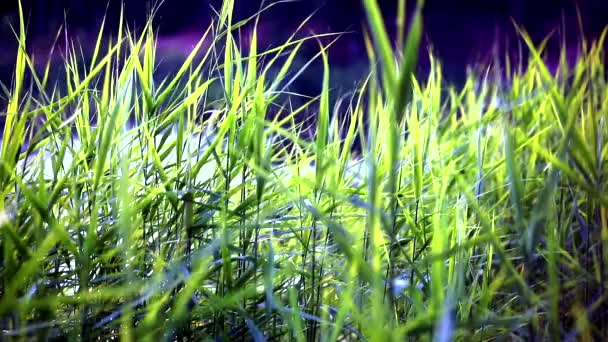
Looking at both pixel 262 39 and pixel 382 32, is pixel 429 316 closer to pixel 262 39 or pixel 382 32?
pixel 382 32

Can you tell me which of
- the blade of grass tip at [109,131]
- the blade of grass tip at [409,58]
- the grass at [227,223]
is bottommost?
the grass at [227,223]

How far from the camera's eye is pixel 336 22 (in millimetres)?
1015

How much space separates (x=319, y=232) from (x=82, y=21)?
45cm

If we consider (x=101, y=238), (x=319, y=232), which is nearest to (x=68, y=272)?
(x=101, y=238)

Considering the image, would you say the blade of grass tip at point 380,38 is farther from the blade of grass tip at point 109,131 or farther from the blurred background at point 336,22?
the blurred background at point 336,22

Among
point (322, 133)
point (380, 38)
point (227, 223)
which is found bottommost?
point (227, 223)

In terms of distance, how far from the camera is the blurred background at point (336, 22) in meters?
0.78

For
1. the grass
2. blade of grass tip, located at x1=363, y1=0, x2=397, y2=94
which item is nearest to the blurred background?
the grass

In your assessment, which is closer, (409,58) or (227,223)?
(409,58)

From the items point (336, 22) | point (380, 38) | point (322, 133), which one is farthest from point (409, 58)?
point (336, 22)

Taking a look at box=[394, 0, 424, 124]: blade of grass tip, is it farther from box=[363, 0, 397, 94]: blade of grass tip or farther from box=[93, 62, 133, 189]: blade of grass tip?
box=[93, 62, 133, 189]: blade of grass tip

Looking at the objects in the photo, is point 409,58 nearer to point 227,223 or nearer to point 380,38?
point 380,38

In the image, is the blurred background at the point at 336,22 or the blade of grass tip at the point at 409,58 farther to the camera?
the blurred background at the point at 336,22

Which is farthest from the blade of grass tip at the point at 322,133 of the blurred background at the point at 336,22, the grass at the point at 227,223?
the blurred background at the point at 336,22
